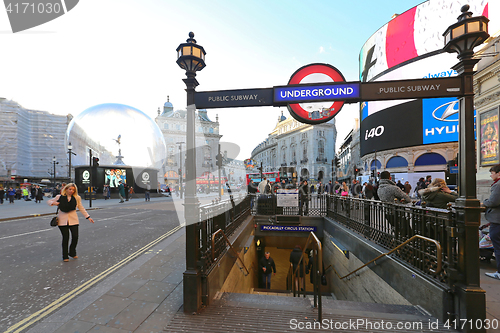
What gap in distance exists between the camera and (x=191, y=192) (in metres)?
3.67

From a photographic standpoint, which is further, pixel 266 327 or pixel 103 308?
pixel 103 308

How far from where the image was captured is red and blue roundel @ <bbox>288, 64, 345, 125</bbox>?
375cm

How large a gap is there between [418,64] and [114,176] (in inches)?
1603

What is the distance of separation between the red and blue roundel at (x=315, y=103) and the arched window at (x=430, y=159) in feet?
110

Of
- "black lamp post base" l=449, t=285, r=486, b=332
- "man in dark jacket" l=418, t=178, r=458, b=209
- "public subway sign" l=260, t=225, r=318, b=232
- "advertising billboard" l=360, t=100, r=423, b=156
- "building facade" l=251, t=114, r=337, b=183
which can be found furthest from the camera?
"building facade" l=251, t=114, r=337, b=183

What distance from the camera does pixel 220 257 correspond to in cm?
486

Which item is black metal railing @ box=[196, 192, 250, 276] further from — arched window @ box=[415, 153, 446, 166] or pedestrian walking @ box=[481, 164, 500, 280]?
arched window @ box=[415, 153, 446, 166]

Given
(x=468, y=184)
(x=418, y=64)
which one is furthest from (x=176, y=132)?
(x=468, y=184)

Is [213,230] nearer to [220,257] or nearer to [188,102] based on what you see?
[220,257]

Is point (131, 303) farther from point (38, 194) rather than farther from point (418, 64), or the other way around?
point (418, 64)

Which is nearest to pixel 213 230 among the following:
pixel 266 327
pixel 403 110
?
pixel 266 327

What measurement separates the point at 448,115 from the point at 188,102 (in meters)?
33.8

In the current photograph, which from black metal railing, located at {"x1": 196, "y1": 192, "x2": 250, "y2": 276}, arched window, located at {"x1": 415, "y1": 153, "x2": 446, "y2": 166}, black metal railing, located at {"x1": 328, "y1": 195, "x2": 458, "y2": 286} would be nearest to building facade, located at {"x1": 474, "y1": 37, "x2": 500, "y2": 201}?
black metal railing, located at {"x1": 328, "y1": 195, "x2": 458, "y2": 286}

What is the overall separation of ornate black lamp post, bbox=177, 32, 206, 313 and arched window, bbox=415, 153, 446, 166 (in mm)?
35068
